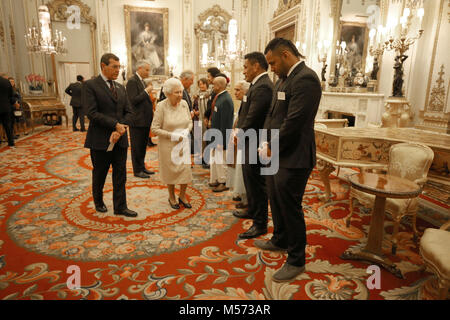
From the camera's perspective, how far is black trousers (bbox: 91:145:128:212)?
3230 millimetres

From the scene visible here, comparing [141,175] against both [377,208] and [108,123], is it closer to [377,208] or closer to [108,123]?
[108,123]

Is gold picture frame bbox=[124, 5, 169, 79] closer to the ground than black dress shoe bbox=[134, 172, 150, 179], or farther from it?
farther from it

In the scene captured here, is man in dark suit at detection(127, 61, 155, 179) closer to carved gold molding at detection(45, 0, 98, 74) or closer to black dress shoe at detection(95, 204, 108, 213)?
black dress shoe at detection(95, 204, 108, 213)

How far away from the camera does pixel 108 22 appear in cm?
1095

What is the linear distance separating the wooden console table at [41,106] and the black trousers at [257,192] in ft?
29.6

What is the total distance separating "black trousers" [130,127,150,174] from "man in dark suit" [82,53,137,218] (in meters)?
1.45

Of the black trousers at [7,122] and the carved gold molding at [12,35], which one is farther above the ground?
the carved gold molding at [12,35]

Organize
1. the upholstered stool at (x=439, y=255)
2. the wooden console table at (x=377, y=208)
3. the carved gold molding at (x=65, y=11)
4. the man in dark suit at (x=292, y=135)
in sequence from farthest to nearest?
the carved gold molding at (x=65, y=11)
the wooden console table at (x=377, y=208)
the man in dark suit at (x=292, y=135)
the upholstered stool at (x=439, y=255)

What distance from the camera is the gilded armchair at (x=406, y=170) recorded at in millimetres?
2740

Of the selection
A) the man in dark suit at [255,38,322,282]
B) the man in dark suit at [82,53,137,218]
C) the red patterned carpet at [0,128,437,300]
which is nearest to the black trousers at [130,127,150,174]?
the red patterned carpet at [0,128,437,300]

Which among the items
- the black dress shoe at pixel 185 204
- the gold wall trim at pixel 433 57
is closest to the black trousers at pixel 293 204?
the black dress shoe at pixel 185 204

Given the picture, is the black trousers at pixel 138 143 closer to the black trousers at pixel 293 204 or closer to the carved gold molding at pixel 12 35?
the black trousers at pixel 293 204

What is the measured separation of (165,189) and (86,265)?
80.1 inches
